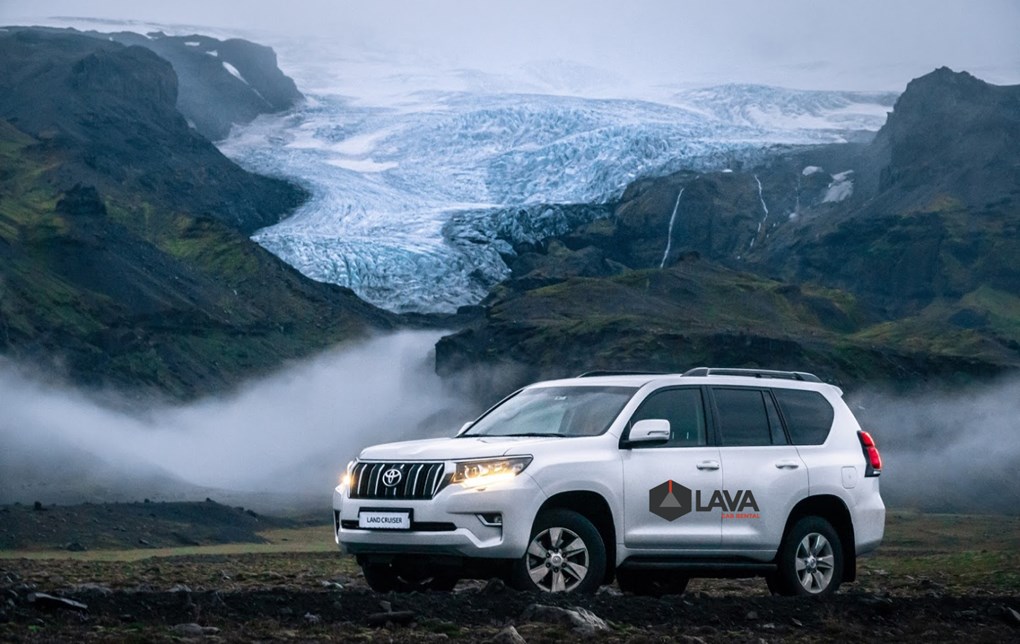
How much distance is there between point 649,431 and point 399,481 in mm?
2131

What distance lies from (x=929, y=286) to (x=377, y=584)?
170 metres

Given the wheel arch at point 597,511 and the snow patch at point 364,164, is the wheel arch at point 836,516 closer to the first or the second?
the wheel arch at point 597,511

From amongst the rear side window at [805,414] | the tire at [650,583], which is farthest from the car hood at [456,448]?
the rear side window at [805,414]

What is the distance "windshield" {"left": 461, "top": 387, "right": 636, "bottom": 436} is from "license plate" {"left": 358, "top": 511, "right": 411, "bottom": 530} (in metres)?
1.56

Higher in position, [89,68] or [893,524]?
[89,68]

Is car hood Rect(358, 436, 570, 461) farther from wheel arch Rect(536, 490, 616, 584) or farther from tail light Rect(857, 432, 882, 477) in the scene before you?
tail light Rect(857, 432, 882, 477)

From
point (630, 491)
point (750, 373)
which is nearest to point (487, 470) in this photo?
point (630, 491)

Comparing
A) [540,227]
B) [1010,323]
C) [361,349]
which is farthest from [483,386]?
[1010,323]

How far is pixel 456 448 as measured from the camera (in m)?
13.1

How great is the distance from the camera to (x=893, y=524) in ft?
273

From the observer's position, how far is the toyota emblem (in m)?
13.2

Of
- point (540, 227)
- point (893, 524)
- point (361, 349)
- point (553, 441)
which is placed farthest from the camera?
point (540, 227)

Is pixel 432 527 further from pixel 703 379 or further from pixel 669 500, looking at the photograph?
pixel 703 379

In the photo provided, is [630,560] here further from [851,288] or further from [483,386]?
[851,288]
